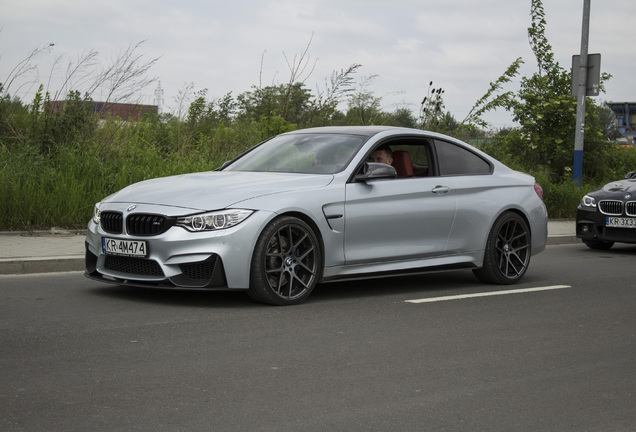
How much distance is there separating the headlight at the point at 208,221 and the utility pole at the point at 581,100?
1399 cm

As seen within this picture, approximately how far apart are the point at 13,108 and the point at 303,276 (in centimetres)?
757

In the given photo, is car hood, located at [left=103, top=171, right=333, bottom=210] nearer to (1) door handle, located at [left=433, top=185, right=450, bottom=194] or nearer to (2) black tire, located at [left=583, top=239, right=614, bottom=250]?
(1) door handle, located at [left=433, top=185, right=450, bottom=194]

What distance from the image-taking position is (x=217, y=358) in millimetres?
5422

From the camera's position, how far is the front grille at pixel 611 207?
13539 mm

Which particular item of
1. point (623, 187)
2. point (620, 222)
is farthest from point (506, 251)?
point (623, 187)

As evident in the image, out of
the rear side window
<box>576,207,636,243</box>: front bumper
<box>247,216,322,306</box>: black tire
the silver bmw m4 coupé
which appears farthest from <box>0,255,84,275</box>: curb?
<box>576,207,636,243</box>: front bumper

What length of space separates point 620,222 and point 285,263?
26.3 feet

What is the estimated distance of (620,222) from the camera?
1353 centimetres

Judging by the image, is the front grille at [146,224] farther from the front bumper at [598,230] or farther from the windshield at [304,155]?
the front bumper at [598,230]

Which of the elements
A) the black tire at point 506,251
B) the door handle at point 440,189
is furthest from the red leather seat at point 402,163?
the black tire at point 506,251

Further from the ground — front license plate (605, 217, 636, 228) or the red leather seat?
the red leather seat

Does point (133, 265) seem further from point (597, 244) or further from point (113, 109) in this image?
point (597, 244)

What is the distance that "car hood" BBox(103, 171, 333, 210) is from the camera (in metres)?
7.02

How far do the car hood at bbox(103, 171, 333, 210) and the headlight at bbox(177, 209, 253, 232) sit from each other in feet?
0.22
